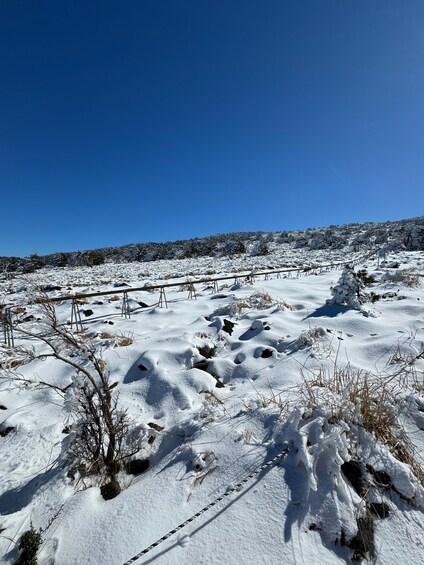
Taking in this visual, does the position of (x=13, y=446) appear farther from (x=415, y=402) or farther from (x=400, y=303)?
(x=400, y=303)

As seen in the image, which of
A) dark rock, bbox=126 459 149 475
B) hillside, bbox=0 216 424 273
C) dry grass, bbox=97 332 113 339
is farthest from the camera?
hillside, bbox=0 216 424 273

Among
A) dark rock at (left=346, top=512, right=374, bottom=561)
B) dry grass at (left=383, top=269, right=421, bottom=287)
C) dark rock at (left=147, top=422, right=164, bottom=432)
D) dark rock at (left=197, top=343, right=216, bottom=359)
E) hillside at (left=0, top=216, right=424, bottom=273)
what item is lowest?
dark rock at (left=147, top=422, right=164, bottom=432)

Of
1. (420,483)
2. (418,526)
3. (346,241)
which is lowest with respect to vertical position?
(418,526)

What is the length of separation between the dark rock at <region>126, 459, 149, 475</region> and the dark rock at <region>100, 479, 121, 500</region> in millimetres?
300

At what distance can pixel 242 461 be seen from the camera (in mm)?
2502

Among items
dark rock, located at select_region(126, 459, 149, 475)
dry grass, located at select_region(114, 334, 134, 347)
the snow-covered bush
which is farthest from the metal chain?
the snow-covered bush

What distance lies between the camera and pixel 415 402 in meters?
2.89

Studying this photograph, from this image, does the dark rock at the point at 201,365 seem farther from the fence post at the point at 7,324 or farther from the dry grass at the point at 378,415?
the fence post at the point at 7,324

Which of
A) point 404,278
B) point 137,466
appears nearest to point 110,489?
point 137,466

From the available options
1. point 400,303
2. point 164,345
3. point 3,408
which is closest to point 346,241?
point 400,303

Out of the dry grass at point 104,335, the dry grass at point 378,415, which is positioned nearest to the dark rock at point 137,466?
the dry grass at point 378,415

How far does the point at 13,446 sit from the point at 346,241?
127 feet

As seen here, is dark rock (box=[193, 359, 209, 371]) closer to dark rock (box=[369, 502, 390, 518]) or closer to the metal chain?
the metal chain

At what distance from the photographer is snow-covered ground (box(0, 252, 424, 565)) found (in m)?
1.93
